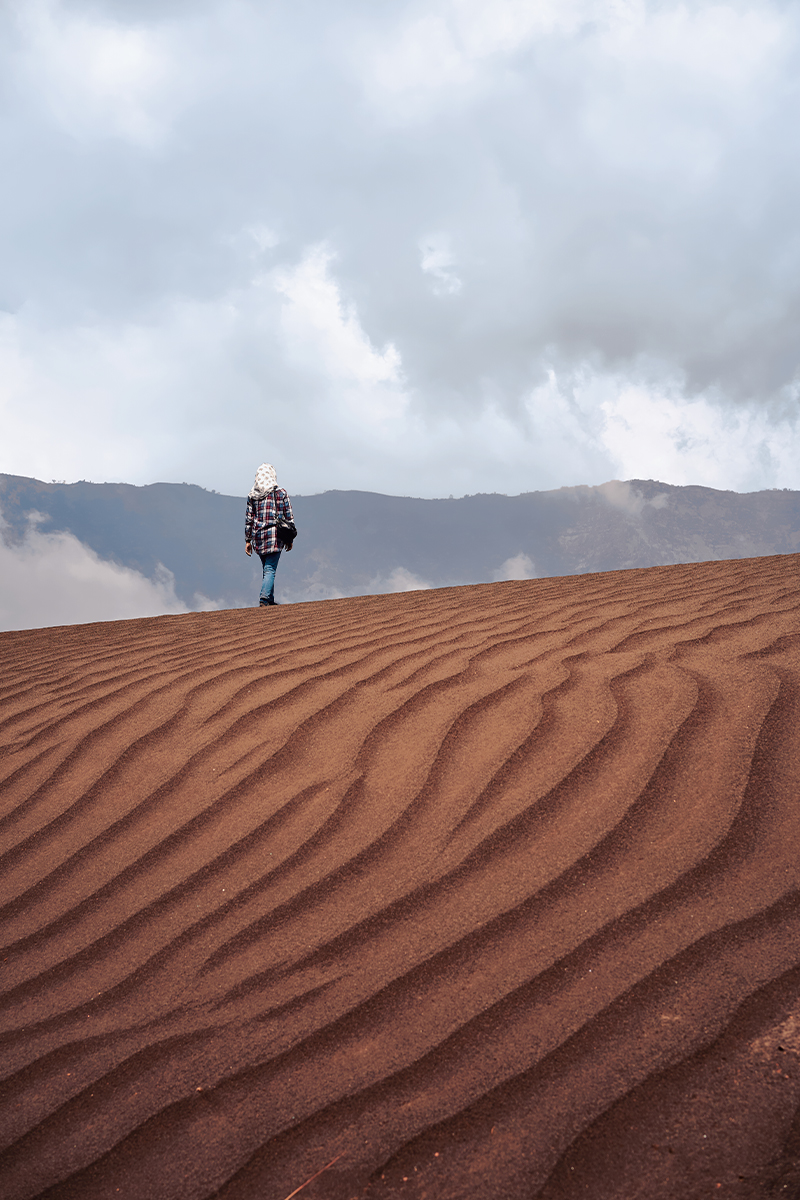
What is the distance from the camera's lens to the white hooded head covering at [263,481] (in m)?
7.97

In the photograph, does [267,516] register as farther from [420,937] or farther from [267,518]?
[420,937]

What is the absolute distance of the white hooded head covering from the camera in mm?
7973

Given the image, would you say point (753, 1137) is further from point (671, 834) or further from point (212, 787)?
point (212, 787)

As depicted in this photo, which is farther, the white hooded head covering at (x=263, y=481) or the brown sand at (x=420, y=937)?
the white hooded head covering at (x=263, y=481)

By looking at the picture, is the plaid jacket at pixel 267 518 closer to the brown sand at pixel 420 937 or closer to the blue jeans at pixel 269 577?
the blue jeans at pixel 269 577

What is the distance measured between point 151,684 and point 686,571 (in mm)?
4126

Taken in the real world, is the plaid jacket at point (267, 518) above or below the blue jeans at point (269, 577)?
above

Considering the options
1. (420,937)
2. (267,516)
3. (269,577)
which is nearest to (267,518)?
(267,516)

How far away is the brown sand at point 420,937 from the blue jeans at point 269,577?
185 inches

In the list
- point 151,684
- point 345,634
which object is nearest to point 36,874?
point 151,684

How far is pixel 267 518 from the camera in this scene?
7953mm

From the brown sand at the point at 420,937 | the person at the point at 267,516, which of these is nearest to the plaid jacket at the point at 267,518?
the person at the point at 267,516

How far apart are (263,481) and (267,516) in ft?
1.42

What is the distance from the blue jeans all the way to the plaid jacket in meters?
0.06
